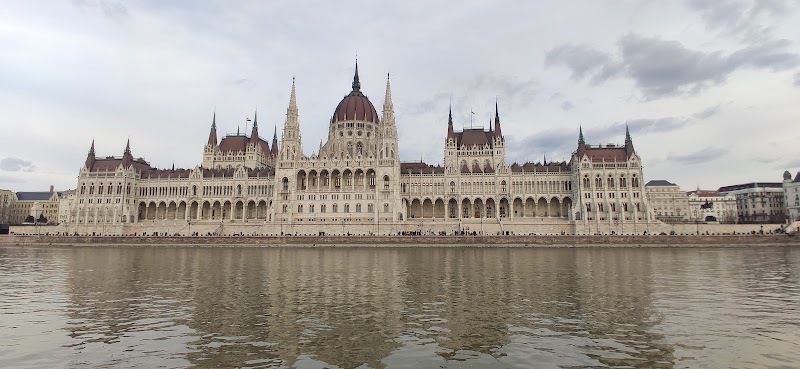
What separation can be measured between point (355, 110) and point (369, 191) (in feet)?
85.0

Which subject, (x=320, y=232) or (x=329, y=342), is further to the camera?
(x=320, y=232)

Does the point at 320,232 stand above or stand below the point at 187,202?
below

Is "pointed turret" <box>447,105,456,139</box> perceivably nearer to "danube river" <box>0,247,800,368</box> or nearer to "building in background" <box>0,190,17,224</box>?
"danube river" <box>0,247,800,368</box>

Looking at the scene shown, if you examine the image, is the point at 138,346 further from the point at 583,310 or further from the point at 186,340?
the point at 583,310

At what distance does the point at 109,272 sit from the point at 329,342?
28.3m

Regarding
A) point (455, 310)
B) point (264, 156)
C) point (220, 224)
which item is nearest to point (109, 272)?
point (455, 310)

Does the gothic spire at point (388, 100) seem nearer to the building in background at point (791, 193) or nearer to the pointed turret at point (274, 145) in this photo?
the pointed turret at point (274, 145)

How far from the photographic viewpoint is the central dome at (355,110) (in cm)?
11375

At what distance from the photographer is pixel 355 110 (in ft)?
375

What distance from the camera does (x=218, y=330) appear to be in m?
16.4

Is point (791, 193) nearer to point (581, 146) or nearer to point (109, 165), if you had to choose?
point (581, 146)

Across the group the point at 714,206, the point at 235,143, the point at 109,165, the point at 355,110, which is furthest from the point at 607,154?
the point at 109,165

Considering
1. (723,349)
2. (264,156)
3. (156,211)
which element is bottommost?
(723,349)

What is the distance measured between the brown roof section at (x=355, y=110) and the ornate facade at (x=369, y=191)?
1.01ft
